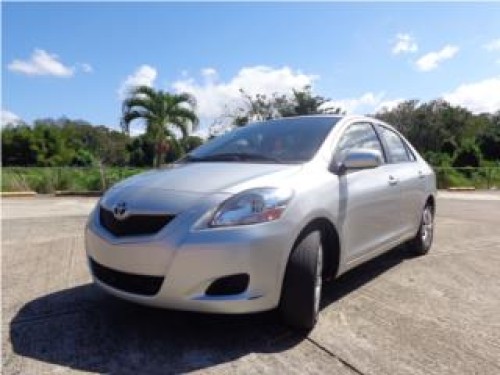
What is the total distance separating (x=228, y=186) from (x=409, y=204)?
260 cm

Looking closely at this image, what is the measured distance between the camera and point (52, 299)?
4.13 meters

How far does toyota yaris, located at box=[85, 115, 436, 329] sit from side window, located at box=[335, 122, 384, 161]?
20 mm

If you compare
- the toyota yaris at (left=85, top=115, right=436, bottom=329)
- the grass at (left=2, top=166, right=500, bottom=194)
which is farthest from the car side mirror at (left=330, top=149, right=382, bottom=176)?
the grass at (left=2, top=166, right=500, bottom=194)

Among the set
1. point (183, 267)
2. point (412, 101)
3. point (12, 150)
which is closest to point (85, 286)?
point (183, 267)

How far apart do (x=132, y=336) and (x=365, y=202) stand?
1958 mm

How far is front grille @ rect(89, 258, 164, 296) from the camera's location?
3141 mm

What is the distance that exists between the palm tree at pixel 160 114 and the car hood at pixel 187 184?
19295mm

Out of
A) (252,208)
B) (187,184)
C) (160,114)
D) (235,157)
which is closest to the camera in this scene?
(252,208)

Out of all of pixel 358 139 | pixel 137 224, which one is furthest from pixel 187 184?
pixel 358 139

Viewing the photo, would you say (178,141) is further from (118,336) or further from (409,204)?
(118,336)

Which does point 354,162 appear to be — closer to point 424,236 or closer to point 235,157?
point 235,157

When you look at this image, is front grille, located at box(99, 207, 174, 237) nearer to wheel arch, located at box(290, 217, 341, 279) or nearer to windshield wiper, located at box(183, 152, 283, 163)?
wheel arch, located at box(290, 217, 341, 279)

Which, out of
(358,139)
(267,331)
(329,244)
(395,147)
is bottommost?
(267,331)

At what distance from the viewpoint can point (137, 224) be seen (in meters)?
3.20
